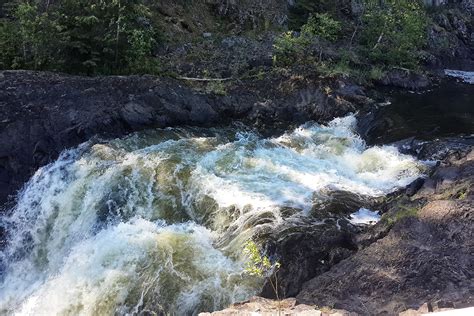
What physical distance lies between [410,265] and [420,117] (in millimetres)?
12379

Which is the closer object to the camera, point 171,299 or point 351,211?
point 171,299

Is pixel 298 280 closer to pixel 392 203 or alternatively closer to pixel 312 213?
pixel 312 213

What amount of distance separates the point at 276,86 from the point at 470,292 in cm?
1235

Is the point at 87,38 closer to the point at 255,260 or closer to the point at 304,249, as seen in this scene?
the point at 304,249

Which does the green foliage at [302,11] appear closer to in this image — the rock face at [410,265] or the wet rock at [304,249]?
the rock face at [410,265]

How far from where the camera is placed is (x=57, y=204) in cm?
1016

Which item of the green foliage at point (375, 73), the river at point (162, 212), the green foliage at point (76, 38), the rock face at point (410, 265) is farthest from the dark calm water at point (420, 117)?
the green foliage at point (76, 38)

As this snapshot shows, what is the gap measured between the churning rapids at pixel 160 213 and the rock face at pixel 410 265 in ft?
5.31

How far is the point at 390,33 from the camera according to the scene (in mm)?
22500

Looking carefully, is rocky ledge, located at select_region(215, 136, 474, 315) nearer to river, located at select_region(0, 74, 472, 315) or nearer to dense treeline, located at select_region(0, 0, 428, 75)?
river, located at select_region(0, 74, 472, 315)

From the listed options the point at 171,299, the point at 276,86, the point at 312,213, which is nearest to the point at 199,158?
the point at 312,213

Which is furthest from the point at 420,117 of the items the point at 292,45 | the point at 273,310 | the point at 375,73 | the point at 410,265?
the point at 273,310

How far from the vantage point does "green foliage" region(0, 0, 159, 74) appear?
13.5m

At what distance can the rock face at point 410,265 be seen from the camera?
609cm
